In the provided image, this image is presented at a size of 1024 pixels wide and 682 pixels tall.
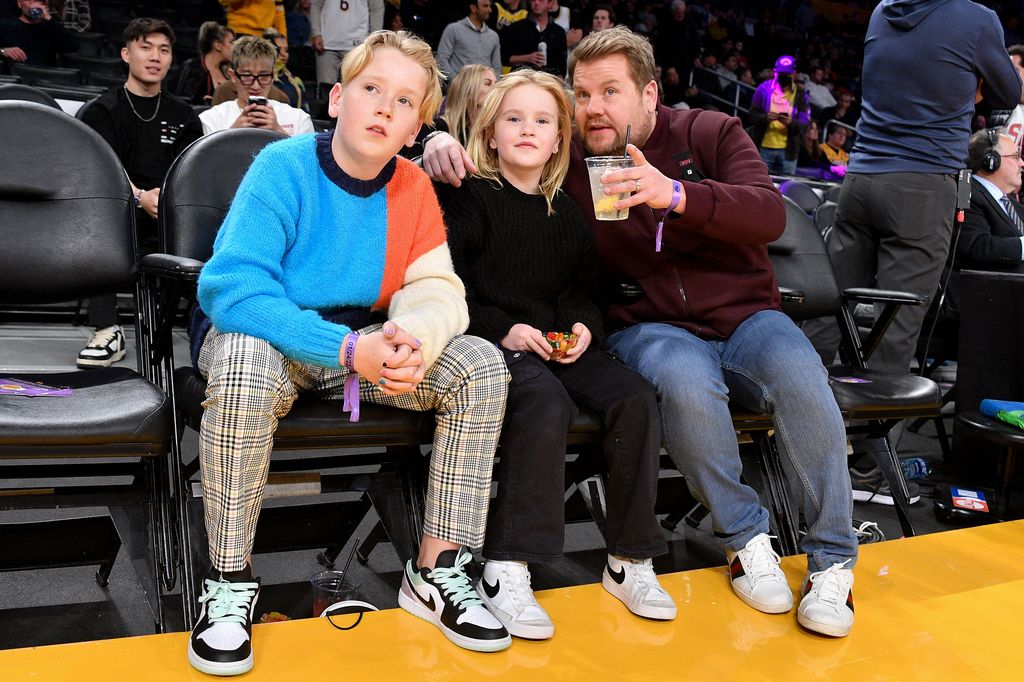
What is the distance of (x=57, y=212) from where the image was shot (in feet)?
7.09

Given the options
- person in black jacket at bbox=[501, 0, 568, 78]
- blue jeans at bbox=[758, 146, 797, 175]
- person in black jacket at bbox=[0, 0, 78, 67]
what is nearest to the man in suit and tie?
person in black jacket at bbox=[501, 0, 568, 78]

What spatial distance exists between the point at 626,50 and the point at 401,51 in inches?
25.7

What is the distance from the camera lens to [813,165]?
34.1ft

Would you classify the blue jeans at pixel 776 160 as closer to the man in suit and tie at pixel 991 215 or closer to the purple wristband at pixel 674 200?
the man in suit and tie at pixel 991 215

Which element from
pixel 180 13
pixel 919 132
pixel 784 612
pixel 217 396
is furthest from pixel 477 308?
pixel 180 13

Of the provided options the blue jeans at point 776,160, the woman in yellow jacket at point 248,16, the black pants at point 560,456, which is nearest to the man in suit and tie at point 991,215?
the black pants at point 560,456

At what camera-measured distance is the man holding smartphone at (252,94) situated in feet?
12.8

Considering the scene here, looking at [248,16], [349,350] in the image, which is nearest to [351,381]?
[349,350]

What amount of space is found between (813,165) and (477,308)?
9243 millimetres

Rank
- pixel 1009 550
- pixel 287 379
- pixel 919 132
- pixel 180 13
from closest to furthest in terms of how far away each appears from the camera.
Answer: pixel 287 379, pixel 1009 550, pixel 919 132, pixel 180 13

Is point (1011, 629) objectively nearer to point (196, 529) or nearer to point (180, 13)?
point (196, 529)

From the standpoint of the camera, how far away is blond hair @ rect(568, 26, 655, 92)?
228cm

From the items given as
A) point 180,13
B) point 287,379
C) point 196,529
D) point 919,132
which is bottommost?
point 196,529

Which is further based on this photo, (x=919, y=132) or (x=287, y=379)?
(x=919, y=132)
